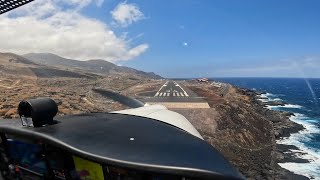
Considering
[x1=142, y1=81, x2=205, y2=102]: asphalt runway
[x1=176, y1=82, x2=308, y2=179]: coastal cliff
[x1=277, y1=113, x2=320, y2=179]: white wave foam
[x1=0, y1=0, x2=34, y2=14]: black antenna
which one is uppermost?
[x1=0, y1=0, x2=34, y2=14]: black antenna

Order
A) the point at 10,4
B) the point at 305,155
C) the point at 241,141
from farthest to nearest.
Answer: the point at 305,155
the point at 241,141
the point at 10,4

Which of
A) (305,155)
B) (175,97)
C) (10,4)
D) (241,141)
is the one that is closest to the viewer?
(10,4)

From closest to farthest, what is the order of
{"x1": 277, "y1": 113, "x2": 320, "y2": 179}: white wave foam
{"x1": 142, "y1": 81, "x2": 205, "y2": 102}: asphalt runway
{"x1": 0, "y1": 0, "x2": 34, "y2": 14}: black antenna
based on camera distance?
{"x1": 0, "y1": 0, "x2": 34, "y2": 14}: black antenna, {"x1": 277, "y1": 113, "x2": 320, "y2": 179}: white wave foam, {"x1": 142, "y1": 81, "x2": 205, "y2": 102}: asphalt runway

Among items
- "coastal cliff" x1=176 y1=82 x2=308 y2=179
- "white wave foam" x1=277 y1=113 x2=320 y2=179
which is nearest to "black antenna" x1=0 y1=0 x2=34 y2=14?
"coastal cliff" x1=176 y1=82 x2=308 y2=179

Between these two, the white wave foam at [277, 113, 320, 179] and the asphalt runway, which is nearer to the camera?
the white wave foam at [277, 113, 320, 179]

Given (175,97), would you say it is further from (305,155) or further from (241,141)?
(305,155)

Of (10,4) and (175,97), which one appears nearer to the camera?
(10,4)

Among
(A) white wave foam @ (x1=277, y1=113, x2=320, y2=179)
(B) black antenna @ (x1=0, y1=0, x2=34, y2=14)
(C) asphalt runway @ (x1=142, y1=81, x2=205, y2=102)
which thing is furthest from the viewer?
(C) asphalt runway @ (x1=142, y1=81, x2=205, y2=102)

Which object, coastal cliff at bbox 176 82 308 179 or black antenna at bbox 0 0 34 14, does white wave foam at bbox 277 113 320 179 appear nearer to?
coastal cliff at bbox 176 82 308 179

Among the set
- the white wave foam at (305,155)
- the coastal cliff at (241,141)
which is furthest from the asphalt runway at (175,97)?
the white wave foam at (305,155)

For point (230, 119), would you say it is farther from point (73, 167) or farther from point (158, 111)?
point (73, 167)

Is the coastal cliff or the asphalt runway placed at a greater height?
the asphalt runway

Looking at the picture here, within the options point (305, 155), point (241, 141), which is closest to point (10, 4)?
point (241, 141)
